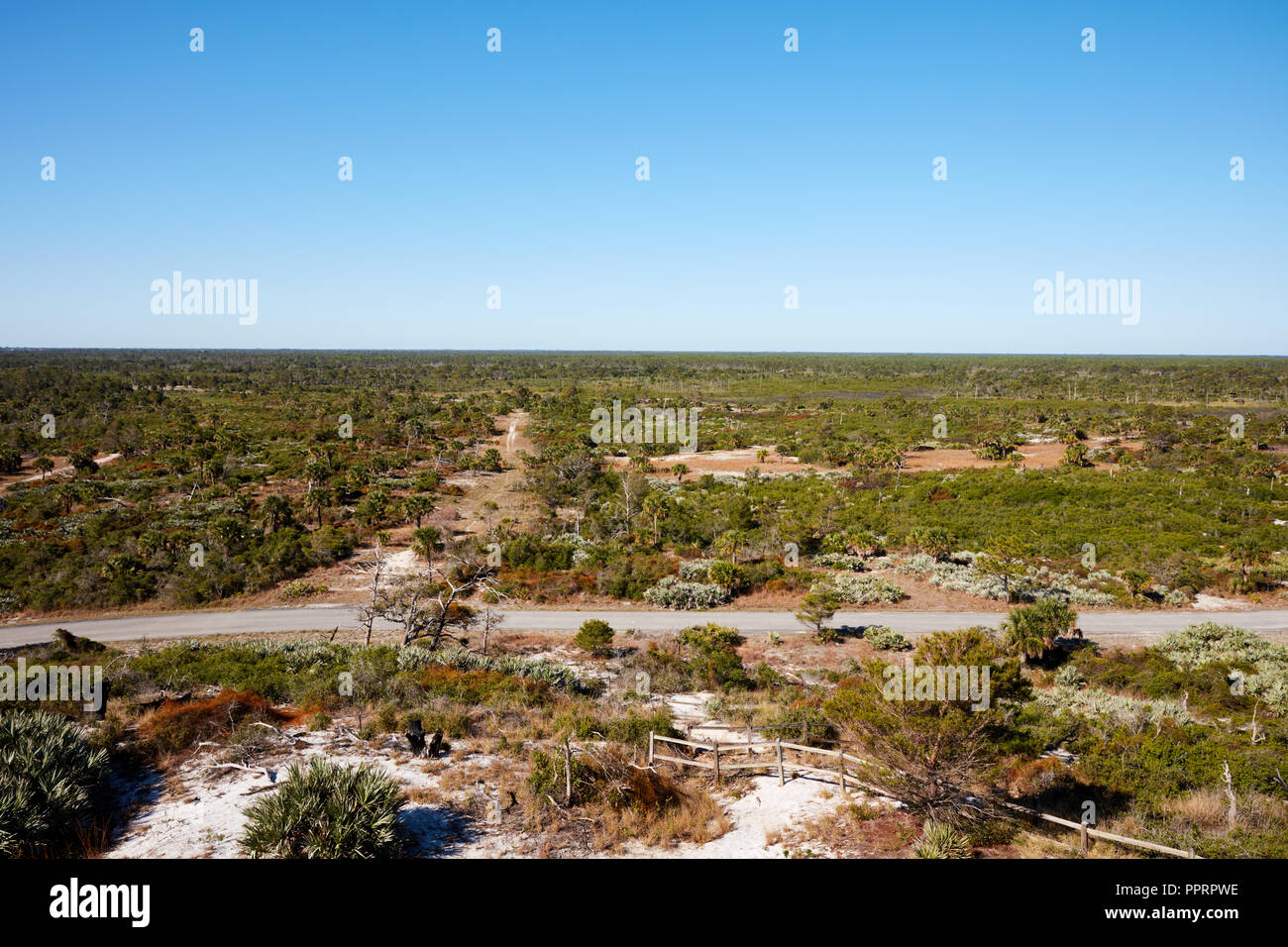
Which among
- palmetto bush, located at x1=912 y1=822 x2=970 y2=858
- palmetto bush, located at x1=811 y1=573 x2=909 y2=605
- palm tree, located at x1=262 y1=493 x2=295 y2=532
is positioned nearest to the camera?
palmetto bush, located at x1=912 y1=822 x2=970 y2=858

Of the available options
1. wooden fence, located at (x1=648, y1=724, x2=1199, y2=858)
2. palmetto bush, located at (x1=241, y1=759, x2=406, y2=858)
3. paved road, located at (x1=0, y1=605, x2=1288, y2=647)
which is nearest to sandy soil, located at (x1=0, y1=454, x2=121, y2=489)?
paved road, located at (x1=0, y1=605, x2=1288, y2=647)

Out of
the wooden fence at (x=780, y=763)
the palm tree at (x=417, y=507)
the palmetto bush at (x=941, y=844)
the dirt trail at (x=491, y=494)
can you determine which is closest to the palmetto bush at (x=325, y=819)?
the wooden fence at (x=780, y=763)

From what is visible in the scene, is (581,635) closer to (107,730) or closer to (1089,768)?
(107,730)

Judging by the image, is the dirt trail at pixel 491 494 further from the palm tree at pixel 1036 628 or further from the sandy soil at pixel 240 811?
the palm tree at pixel 1036 628

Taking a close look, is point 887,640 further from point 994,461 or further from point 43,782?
point 994,461

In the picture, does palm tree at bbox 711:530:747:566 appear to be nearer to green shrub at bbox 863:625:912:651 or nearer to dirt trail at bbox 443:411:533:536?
green shrub at bbox 863:625:912:651

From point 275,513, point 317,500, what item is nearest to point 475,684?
point 275,513
